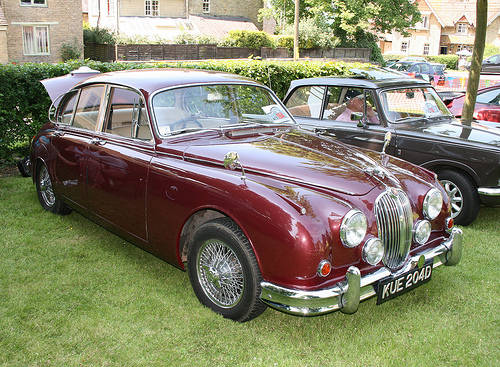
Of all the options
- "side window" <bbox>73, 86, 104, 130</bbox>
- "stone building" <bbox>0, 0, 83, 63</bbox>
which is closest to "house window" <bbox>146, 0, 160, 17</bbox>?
"stone building" <bbox>0, 0, 83, 63</bbox>

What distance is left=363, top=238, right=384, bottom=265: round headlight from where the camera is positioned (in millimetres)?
3180

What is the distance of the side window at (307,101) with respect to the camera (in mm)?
7125

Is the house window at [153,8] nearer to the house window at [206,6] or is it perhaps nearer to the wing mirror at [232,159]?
the house window at [206,6]

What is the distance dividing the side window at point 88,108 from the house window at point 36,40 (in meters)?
28.2

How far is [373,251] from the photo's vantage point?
10.5ft

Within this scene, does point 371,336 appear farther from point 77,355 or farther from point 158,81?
point 158,81

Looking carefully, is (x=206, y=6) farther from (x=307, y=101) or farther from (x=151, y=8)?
(x=307, y=101)

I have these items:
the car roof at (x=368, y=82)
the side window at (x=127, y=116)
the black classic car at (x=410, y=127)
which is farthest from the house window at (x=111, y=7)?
the side window at (x=127, y=116)

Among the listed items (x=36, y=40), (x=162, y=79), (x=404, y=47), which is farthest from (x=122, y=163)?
(x=404, y=47)

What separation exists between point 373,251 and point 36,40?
3204 centimetres

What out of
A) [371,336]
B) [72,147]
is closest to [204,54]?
[72,147]

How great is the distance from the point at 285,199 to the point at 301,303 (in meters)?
0.70

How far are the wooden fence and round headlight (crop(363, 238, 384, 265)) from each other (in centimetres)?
2875

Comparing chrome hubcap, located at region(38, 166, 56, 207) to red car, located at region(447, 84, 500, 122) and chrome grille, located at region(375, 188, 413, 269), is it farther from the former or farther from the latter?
red car, located at region(447, 84, 500, 122)
